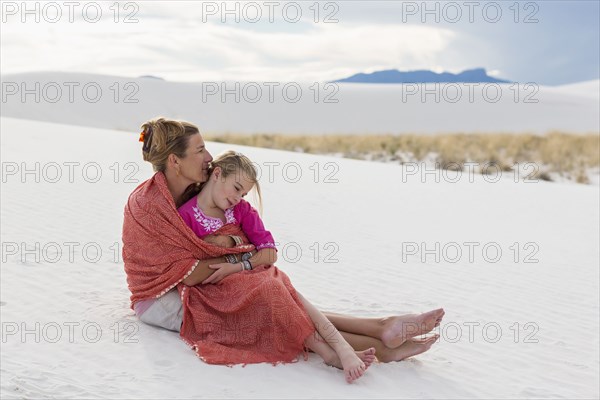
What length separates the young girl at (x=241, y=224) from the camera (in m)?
4.47

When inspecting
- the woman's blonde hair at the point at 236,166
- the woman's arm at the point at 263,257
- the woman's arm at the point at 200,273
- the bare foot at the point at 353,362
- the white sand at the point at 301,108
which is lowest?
the bare foot at the point at 353,362

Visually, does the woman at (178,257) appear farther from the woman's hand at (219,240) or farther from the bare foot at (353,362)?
the bare foot at (353,362)

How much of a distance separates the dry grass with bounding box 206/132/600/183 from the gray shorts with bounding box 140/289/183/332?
47.4 feet

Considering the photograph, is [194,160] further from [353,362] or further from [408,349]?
[408,349]

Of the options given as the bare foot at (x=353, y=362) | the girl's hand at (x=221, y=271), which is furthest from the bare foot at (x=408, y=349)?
the girl's hand at (x=221, y=271)

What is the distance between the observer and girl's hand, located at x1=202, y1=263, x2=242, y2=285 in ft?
15.3

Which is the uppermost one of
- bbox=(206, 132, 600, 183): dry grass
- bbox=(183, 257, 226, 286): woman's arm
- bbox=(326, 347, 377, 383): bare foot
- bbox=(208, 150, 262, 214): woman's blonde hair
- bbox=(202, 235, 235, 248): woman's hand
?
bbox=(206, 132, 600, 183): dry grass

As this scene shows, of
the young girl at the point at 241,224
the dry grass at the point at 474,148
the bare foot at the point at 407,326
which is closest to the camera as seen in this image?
the young girl at the point at 241,224

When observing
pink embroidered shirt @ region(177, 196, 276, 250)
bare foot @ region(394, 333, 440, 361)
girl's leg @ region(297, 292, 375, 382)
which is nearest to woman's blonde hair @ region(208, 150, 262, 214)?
pink embroidered shirt @ region(177, 196, 276, 250)

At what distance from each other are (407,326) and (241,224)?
1.12m

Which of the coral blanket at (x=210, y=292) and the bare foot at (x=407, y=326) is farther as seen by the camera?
the bare foot at (x=407, y=326)

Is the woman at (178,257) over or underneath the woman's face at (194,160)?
underneath

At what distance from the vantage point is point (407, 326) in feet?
15.2

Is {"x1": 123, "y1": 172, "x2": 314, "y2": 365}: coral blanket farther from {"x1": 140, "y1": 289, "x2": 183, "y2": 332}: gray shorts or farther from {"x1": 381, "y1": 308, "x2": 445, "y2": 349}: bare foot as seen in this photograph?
{"x1": 381, "y1": 308, "x2": 445, "y2": 349}: bare foot
